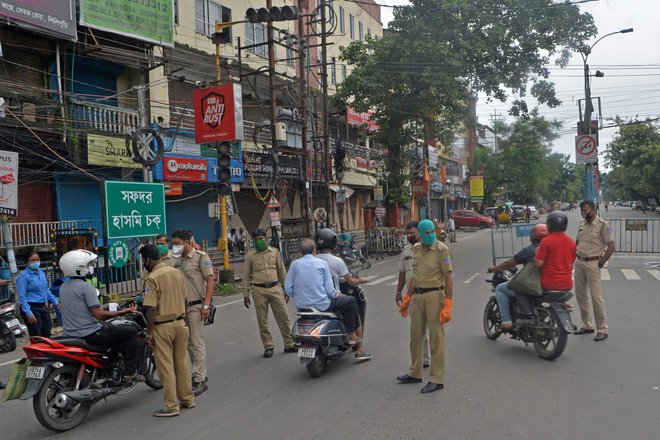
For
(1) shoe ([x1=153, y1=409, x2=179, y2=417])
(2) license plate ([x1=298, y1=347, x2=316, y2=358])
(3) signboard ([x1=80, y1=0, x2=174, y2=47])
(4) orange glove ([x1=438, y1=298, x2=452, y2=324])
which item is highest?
(3) signboard ([x1=80, y1=0, x2=174, y2=47])

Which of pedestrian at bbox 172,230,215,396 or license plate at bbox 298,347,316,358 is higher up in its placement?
pedestrian at bbox 172,230,215,396

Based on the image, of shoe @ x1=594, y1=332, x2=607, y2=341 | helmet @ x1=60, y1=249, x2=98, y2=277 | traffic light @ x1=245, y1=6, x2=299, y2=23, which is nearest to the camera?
helmet @ x1=60, y1=249, x2=98, y2=277

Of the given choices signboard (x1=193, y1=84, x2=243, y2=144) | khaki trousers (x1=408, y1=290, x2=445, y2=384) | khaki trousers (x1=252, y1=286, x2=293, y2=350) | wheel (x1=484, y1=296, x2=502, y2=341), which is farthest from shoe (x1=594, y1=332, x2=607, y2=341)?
signboard (x1=193, y1=84, x2=243, y2=144)

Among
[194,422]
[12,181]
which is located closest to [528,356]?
[194,422]

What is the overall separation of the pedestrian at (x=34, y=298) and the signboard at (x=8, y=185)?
1.18 meters

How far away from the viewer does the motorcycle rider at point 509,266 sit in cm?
691

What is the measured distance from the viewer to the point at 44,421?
466 centimetres

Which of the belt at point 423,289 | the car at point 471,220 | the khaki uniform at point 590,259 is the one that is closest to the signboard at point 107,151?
the belt at point 423,289

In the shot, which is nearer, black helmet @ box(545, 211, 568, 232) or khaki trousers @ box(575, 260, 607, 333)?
black helmet @ box(545, 211, 568, 232)

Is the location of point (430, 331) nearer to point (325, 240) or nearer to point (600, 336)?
point (325, 240)

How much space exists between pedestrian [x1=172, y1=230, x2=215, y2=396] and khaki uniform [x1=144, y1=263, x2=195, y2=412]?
599 millimetres

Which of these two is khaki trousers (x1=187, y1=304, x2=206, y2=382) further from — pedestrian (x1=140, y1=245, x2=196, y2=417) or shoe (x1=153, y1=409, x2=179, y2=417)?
shoe (x1=153, y1=409, x2=179, y2=417)

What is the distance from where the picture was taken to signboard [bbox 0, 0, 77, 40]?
1407 cm

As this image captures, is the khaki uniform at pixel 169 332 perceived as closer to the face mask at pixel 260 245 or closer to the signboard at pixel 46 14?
the face mask at pixel 260 245
